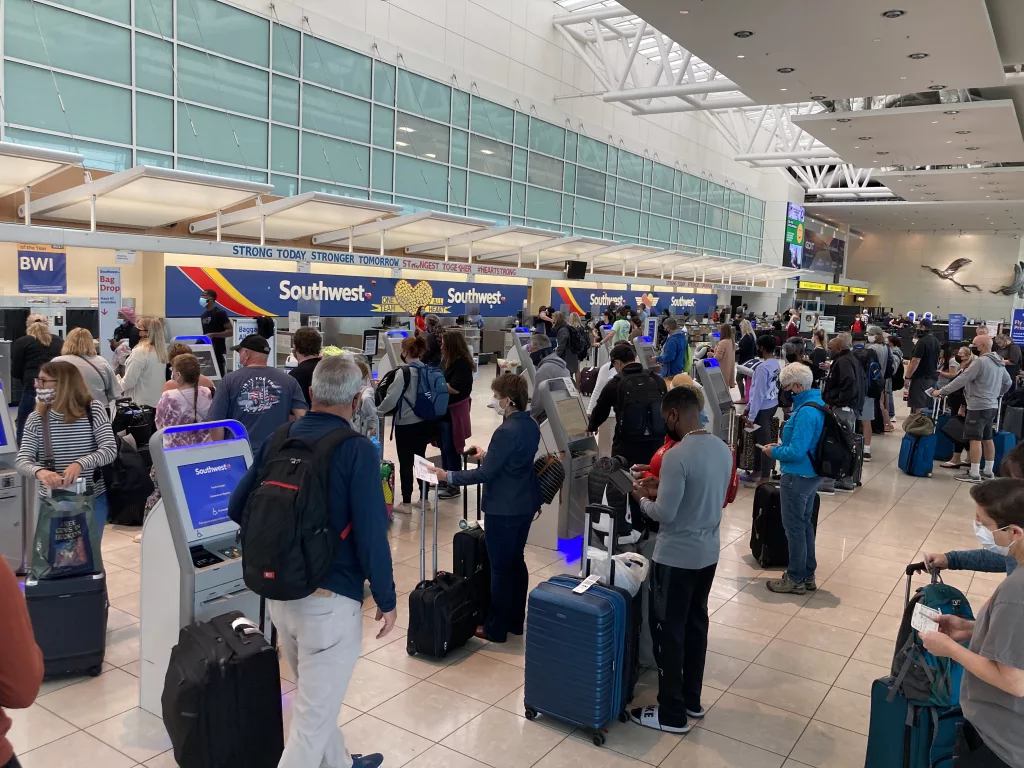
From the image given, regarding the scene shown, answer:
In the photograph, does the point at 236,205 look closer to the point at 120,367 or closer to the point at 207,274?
the point at 207,274

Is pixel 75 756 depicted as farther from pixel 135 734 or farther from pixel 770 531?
pixel 770 531

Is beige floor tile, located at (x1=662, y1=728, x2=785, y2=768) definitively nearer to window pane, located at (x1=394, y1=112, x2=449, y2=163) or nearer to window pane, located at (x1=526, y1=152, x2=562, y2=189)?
window pane, located at (x1=394, y1=112, x2=449, y2=163)

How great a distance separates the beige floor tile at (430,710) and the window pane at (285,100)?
1519cm

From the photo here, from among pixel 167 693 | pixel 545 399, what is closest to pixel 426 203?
pixel 545 399

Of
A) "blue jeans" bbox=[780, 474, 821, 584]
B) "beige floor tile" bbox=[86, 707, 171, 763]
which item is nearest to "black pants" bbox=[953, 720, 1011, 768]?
"blue jeans" bbox=[780, 474, 821, 584]

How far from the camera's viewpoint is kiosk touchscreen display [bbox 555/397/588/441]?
5.82 metres

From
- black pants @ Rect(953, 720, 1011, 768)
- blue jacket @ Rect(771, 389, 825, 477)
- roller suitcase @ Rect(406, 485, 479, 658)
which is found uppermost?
blue jacket @ Rect(771, 389, 825, 477)

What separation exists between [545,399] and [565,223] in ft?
67.3

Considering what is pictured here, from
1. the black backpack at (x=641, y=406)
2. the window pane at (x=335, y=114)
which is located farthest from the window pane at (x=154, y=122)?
the black backpack at (x=641, y=406)

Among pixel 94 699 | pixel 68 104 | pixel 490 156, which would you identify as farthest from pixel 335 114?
pixel 94 699

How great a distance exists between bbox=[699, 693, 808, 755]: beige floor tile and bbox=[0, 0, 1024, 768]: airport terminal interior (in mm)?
19

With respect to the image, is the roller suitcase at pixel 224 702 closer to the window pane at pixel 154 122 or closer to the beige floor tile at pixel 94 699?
the beige floor tile at pixel 94 699

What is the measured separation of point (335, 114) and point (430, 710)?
53.7 ft

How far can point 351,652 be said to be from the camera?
2.71 m
